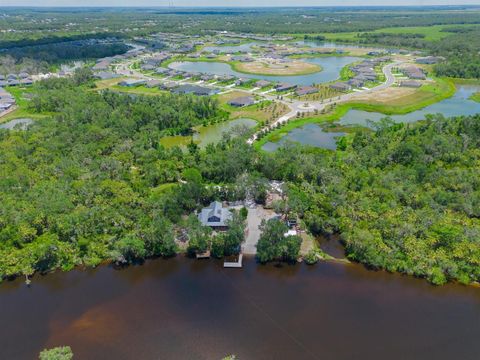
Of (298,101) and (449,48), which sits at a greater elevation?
(449,48)

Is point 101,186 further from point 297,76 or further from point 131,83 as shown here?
point 297,76

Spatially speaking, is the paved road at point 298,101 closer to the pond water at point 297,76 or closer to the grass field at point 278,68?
the pond water at point 297,76

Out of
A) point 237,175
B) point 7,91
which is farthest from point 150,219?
point 7,91

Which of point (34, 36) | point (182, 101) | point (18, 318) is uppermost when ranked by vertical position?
point (34, 36)

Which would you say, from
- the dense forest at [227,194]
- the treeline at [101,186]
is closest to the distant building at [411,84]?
the dense forest at [227,194]

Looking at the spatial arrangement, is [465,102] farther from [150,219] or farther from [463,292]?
[150,219]

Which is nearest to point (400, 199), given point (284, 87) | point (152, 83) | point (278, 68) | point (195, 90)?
point (284, 87)
